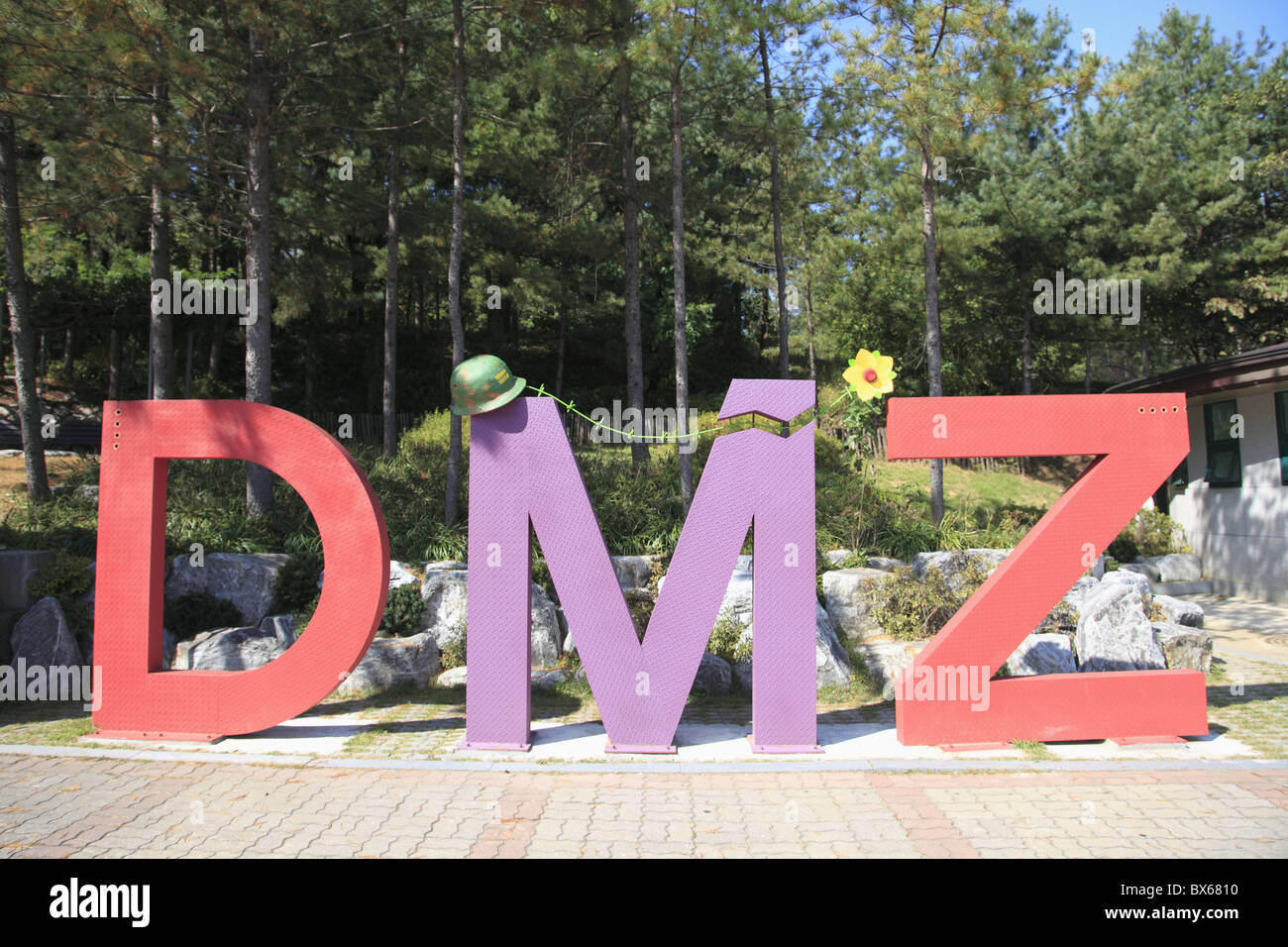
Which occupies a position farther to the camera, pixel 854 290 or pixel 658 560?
pixel 854 290

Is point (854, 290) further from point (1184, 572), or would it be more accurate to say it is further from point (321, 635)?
point (321, 635)

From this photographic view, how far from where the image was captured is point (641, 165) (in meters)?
14.6

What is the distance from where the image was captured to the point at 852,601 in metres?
9.47

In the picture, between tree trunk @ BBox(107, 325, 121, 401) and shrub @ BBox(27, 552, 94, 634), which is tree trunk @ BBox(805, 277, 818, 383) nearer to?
tree trunk @ BBox(107, 325, 121, 401)

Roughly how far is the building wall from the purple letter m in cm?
1029

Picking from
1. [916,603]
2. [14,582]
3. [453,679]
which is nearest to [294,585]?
[453,679]

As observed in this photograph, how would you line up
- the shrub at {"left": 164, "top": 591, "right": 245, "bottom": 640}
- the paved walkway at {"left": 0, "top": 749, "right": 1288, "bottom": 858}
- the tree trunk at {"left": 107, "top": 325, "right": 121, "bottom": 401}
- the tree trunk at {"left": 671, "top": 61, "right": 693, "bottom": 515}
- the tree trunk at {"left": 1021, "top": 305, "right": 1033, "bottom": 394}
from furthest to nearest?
the tree trunk at {"left": 1021, "top": 305, "right": 1033, "bottom": 394}, the tree trunk at {"left": 107, "top": 325, "right": 121, "bottom": 401}, the tree trunk at {"left": 671, "top": 61, "right": 693, "bottom": 515}, the shrub at {"left": 164, "top": 591, "right": 245, "bottom": 640}, the paved walkway at {"left": 0, "top": 749, "right": 1288, "bottom": 858}

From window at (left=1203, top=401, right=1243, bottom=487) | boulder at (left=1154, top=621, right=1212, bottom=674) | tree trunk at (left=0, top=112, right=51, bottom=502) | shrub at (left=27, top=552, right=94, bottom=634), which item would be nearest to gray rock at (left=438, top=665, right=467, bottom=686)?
shrub at (left=27, top=552, right=94, bottom=634)

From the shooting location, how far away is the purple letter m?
639 centimetres

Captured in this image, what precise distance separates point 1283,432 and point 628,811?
12637mm

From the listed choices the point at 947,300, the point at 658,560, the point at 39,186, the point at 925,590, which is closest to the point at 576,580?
the point at 658,560

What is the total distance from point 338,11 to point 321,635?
10.2m

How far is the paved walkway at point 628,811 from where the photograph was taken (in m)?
4.58

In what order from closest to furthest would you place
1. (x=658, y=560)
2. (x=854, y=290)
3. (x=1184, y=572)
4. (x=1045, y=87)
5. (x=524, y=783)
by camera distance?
(x=524, y=783) < (x=658, y=560) < (x=1045, y=87) < (x=1184, y=572) < (x=854, y=290)
